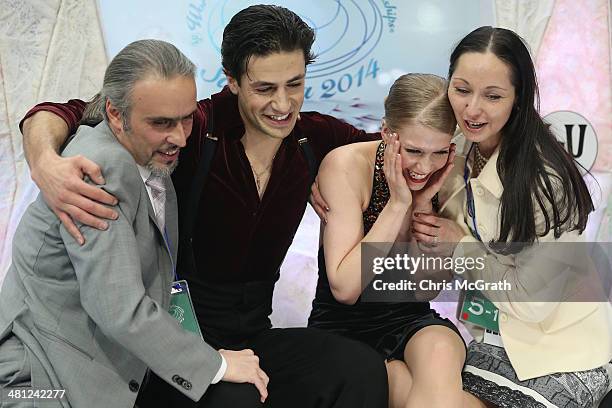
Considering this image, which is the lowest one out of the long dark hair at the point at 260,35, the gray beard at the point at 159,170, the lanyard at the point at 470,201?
the lanyard at the point at 470,201

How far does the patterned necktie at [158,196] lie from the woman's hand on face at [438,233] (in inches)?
31.9

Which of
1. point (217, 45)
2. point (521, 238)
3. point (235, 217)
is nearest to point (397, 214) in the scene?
point (521, 238)

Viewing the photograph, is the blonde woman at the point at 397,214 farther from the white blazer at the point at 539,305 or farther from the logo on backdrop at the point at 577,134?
the logo on backdrop at the point at 577,134

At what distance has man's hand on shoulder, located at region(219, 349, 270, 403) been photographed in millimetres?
1967

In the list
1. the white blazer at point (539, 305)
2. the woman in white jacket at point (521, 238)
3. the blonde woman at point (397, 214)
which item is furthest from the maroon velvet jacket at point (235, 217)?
the white blazer at point (539, 305)

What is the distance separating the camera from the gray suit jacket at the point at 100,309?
177 centimetres

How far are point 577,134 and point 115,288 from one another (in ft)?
7.95

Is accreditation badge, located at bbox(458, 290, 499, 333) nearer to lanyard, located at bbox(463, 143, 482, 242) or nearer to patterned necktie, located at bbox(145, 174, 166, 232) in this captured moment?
lanyard, located at bbox(463, 143, 482, 242)

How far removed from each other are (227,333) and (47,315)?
0.69 m

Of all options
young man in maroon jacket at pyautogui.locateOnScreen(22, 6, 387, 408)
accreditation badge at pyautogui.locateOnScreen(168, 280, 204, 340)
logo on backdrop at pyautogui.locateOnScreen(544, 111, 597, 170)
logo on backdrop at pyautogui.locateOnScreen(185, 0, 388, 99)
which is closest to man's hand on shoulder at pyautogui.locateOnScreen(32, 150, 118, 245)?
young man in maroon jacket at pyautogui.locateOnScreen(22, 6, 387, 408)

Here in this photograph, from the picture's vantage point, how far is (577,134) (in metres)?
3.44

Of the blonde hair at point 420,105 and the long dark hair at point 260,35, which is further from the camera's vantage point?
the blonde hair at point 420,105

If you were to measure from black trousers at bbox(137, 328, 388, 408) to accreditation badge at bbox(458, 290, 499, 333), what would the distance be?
1.23ft

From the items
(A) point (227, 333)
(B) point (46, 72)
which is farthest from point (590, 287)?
(B) point (46, 72)
